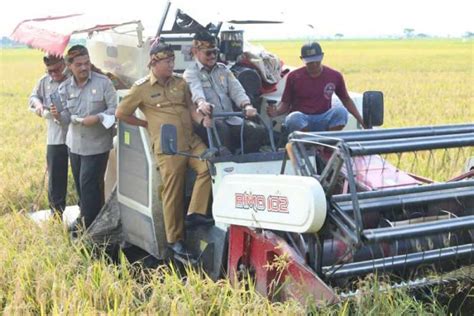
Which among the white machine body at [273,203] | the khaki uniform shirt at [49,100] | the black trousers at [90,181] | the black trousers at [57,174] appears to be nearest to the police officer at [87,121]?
the black trousers at [90,181]

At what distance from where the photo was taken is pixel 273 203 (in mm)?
4309

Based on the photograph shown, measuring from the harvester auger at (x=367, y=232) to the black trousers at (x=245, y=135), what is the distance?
96 centimetres

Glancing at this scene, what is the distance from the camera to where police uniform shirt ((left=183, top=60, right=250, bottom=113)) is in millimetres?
5953

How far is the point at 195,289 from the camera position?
4668 millimetres

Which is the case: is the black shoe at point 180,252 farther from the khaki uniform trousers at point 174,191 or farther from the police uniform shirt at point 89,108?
the police uniform shirt at point 89,108

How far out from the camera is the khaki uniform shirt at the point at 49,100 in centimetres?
729

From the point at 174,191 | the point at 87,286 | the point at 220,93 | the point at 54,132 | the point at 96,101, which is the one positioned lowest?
the point at 87,286

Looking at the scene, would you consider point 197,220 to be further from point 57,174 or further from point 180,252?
point 57,174

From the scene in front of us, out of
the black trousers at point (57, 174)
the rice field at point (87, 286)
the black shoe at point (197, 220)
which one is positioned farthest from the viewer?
the black trousers at point (57, 174)

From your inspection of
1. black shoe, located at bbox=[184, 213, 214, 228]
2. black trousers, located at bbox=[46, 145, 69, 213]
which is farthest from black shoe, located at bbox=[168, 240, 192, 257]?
black trousers, located at bbox=[46, 145, 69, 213]

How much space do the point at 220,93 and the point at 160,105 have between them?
490mm

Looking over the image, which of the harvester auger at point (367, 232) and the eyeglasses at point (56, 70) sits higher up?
the eyeglasses at point (56, 70)

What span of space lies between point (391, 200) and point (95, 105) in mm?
3198

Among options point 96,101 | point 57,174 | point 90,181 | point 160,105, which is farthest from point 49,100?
point 160,105
